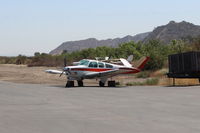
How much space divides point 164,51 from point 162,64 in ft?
22.1

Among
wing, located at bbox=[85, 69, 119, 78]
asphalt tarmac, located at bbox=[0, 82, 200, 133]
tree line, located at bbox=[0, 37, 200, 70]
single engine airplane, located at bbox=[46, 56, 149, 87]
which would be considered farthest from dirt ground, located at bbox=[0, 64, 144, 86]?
asphalt tarmac, located at bbox=[0, 82, 200, 133]

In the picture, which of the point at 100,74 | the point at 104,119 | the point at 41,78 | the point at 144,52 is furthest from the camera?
the point at 144,52

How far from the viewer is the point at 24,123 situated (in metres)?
10.7

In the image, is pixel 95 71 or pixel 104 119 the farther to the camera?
pixel 95 71

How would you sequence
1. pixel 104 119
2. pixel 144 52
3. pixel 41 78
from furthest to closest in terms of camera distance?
pixel 144 52 → pixel 41 78 → pixel 104 119

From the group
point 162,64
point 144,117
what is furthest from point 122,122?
point 162,64

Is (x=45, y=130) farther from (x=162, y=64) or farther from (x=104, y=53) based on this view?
(x=104, y=53)

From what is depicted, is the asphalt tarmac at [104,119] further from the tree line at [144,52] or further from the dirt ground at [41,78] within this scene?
the tree line at [144,52]

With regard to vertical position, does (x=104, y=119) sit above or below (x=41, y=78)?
below

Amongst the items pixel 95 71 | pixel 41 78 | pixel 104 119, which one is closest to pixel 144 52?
pixel 41 78

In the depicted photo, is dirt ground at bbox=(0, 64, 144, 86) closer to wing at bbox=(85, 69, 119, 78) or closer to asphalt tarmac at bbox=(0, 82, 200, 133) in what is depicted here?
wing at bbox=(85, 69, 119, 78)

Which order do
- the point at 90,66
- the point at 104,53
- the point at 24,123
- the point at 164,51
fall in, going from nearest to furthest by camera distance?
the point at 24,123, the point at 90,66, the point at 164,51, the point at 104,53

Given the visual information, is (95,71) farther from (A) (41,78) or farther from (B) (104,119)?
(B) (104,119)

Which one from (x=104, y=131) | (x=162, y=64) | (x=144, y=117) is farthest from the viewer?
(x=162, y=64)
